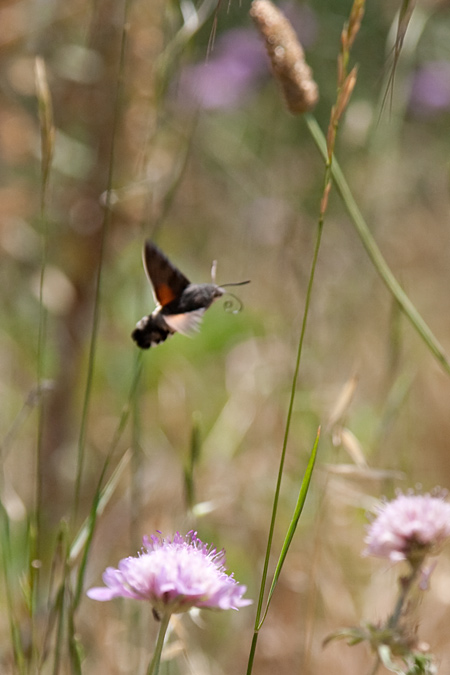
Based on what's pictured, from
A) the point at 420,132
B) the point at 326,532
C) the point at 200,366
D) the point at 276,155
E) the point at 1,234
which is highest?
the point at 420,132

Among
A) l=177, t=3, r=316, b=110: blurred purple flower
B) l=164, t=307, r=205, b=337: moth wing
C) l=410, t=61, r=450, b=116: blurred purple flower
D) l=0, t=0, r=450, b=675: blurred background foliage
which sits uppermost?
l=177, t=3, r=316, b=110: blurred purple flower

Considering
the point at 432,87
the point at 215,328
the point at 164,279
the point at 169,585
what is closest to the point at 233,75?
the point at 432,87

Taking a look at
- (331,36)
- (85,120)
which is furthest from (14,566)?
(331,36)

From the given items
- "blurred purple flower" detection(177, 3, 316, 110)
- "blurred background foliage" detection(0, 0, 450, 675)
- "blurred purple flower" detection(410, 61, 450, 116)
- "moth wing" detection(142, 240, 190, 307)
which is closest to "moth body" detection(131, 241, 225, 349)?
"moth wing" detection(142, 240, 190, 307)

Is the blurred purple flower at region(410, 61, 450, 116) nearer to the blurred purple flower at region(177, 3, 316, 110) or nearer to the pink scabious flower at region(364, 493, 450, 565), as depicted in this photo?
the blurred purple flower at region(177, 3, 316, 110)

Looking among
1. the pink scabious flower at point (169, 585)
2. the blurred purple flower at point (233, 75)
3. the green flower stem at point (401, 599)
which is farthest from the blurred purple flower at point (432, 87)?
the pink scabious flower at point (169, 585)

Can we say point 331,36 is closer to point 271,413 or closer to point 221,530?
point 271,413
